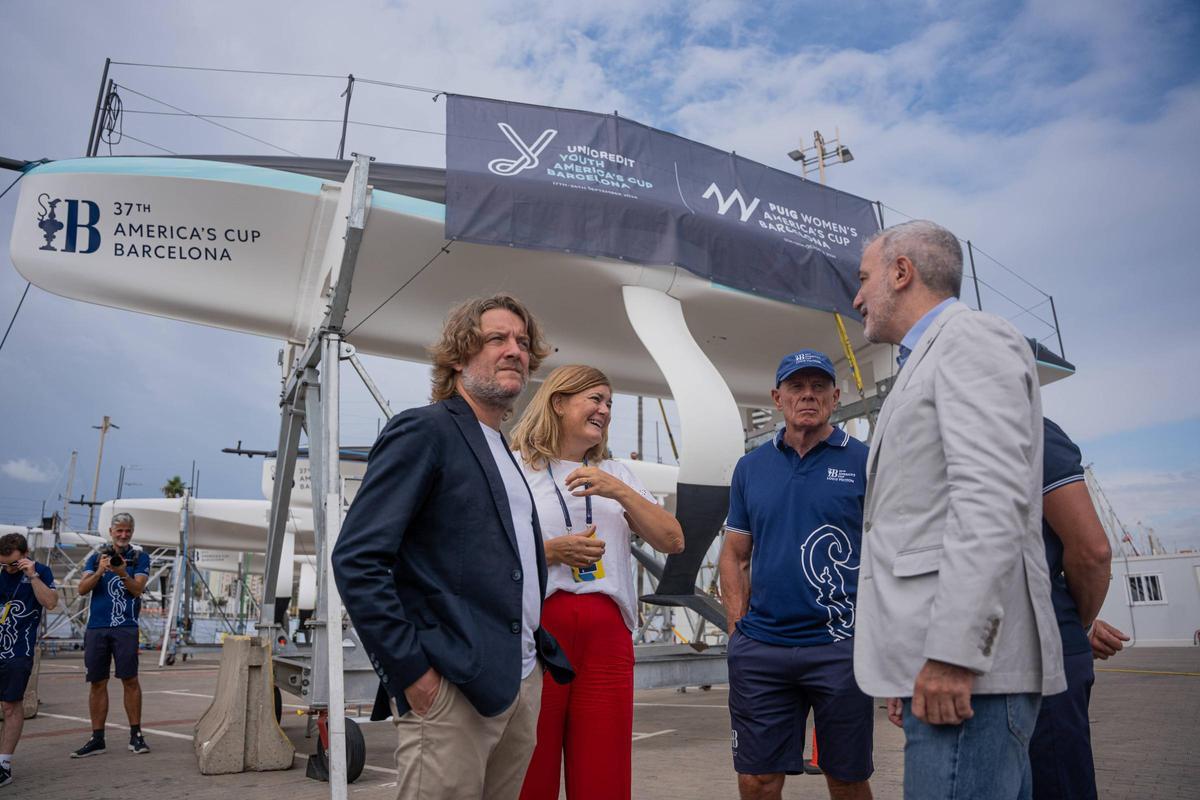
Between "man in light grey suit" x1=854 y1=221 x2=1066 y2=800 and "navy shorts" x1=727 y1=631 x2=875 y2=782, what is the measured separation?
0.87 m

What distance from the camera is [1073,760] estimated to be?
1.92m

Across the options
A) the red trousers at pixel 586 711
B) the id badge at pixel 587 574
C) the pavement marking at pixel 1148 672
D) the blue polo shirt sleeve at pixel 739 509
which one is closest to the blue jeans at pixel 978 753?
the red trousers at pixel 586 711

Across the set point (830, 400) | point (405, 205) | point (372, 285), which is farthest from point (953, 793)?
point (372, 285)

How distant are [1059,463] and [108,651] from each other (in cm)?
640

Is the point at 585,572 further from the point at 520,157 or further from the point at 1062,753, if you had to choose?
the point at 520,157

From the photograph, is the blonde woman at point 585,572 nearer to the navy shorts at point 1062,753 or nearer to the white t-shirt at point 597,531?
the white t-shirt at point 597,531

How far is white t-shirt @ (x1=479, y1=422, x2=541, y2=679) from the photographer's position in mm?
1765

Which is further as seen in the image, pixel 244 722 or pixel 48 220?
pixel 48 220

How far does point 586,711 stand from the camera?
2.21 metres

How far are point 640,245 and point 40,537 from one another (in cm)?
2173

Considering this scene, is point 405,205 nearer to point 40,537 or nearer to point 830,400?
point 830,400

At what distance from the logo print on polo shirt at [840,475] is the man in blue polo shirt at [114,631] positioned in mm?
5360

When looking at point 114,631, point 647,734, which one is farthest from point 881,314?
point 114,631

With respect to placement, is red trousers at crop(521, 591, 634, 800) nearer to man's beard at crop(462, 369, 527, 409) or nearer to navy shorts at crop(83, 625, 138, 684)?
man's beard at crop(462, 369, 527, 409)
